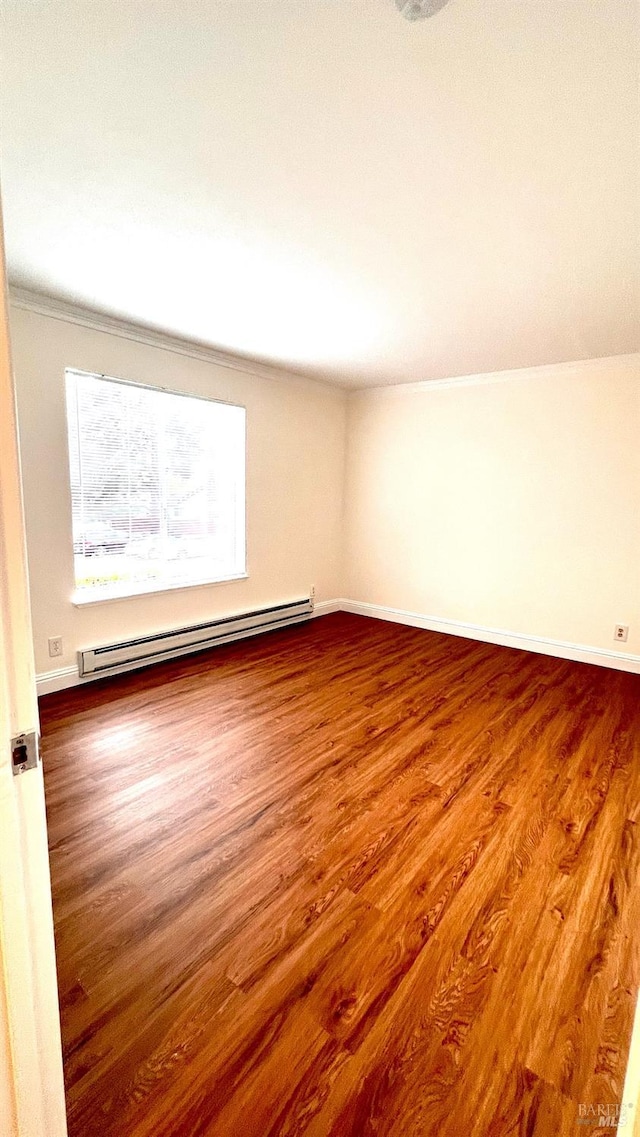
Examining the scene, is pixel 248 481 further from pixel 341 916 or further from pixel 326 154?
pixel 341 916

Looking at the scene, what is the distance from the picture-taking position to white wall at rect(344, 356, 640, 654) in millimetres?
3580

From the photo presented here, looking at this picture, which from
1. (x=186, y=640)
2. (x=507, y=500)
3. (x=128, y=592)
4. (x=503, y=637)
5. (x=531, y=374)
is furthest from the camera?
(x=503, y=637)

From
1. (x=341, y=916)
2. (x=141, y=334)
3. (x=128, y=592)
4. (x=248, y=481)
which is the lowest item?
(x=341, y=916)

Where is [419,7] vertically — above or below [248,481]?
above

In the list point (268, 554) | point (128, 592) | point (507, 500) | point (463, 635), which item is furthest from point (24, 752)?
point (463, 635)

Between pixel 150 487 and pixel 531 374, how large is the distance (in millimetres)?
3310

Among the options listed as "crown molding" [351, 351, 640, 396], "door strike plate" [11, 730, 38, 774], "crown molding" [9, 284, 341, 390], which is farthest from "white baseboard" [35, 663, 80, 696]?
"crown molding" [351, 351, 640, 396]

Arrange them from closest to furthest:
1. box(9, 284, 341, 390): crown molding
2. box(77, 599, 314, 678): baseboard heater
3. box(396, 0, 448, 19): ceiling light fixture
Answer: box(396, 0, 448, 19): ceiling light fixture
box(9, 284, 341, 390): crown molding
box(77, 599, 314, 678): baseboard heater

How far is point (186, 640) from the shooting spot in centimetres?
372

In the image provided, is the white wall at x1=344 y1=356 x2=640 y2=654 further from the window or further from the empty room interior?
the window

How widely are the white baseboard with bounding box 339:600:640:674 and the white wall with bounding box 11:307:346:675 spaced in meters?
0.62

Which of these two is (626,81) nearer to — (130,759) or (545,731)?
(545,731)

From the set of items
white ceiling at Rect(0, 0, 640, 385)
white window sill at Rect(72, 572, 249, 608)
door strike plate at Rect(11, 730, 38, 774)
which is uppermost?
white ceiling at Rect(0, 0, 640, 385)

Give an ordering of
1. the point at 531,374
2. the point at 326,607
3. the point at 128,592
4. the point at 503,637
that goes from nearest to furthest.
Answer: the point at 128,592, the point at 531,374, the point at 503,637, the point at 326,607
